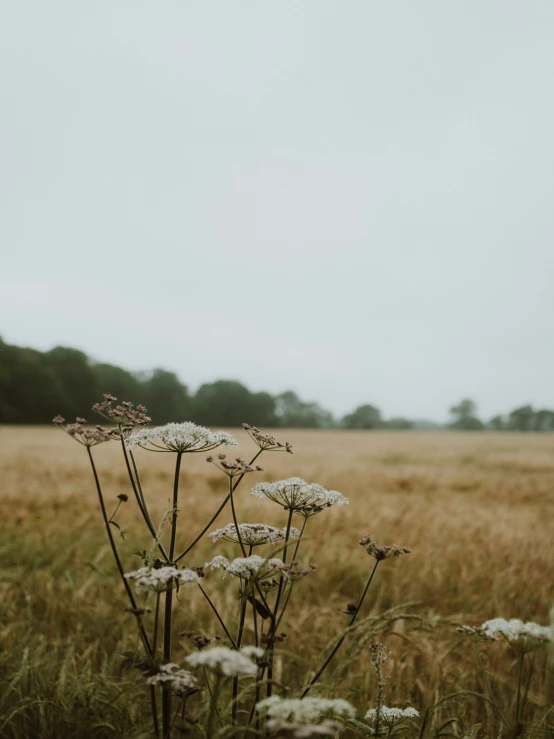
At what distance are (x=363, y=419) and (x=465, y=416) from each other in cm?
2351

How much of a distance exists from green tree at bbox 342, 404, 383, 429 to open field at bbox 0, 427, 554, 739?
67.3 metres

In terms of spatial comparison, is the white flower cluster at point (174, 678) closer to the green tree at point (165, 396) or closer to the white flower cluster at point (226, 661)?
the white flower cluster at point (226, 661)

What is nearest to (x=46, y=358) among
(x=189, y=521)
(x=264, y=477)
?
(x=264, y=477)

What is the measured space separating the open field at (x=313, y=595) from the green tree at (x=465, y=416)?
8218 cm

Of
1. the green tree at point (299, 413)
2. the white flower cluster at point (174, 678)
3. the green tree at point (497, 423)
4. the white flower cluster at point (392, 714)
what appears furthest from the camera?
the green tree at point (497, 423)

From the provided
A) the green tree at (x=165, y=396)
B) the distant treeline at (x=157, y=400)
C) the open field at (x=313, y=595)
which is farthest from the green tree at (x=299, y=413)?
the open field at (x=313, y=595)

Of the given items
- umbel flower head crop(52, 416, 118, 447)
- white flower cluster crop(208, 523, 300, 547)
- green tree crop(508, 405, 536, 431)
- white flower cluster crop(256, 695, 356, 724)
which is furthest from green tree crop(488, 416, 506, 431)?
white flower cluster crop(256, 695, 356, 724)

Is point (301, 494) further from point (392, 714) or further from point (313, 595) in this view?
point (313, 595)

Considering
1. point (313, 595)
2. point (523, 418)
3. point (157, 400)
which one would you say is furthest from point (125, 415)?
point (523, 418)

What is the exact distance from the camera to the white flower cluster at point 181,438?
1.54 m

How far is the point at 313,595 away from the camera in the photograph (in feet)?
15.5

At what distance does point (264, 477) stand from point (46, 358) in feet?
148

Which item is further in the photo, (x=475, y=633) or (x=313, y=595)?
(x=313, y=595)

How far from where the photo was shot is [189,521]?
6496 millimetres
